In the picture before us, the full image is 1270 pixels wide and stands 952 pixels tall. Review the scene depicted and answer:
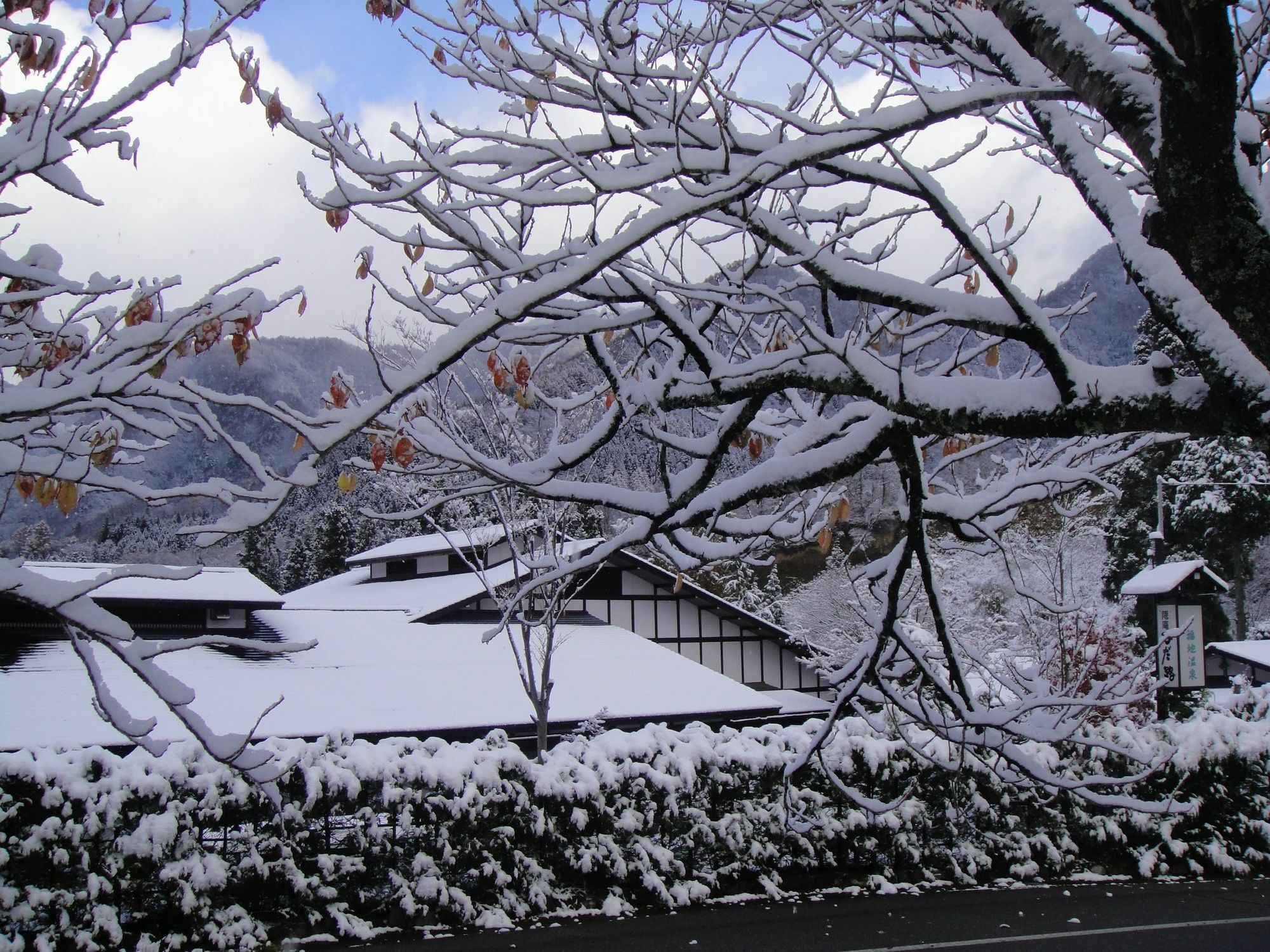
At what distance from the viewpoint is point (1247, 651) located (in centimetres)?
2544

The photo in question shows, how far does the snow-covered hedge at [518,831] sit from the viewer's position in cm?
796

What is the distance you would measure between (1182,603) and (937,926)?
628 centimetres

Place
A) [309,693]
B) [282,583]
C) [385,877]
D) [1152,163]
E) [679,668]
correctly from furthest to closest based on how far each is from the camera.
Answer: [282,583], [679,668], [309,693], [385,877], [1152,163]

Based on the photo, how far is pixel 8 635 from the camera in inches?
614

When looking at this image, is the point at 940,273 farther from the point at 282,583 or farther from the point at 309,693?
the point at 282,583

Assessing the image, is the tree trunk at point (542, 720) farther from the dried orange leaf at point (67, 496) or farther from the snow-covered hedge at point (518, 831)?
the dried orange leaf at point (67, 496)

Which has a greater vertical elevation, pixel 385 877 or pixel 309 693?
pixel 309 693

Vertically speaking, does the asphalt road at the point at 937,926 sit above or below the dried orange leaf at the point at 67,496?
below

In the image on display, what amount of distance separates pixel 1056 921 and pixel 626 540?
8222mm

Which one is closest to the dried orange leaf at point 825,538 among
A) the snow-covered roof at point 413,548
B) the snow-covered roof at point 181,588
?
the snow-covered roof at point 181,588

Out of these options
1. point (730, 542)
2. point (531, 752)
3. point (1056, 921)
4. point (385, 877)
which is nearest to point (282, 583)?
point (531, 752)

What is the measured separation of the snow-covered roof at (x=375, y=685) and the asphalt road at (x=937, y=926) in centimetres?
445

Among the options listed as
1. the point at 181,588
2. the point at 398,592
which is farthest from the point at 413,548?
the point at 181,588

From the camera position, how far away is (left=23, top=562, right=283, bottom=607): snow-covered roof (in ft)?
54.4
